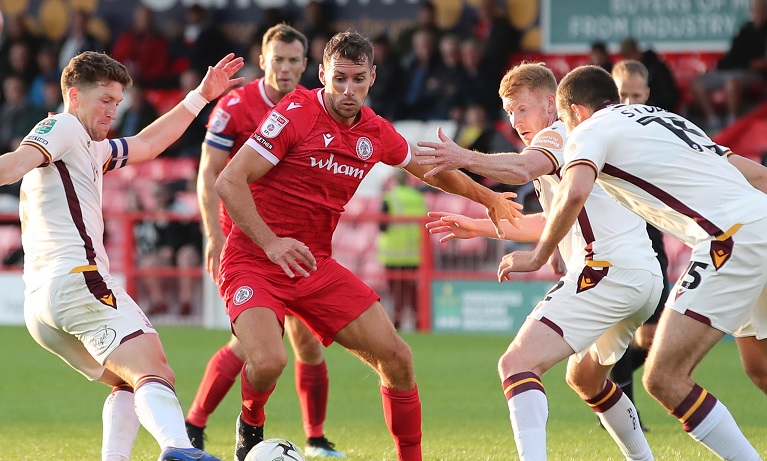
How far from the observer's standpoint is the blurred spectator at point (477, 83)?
674 inches

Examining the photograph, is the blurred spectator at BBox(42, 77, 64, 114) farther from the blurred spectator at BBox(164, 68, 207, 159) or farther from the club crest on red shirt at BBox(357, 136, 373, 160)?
the club crest on red shirt at BBox(357, 136, 373, 160)

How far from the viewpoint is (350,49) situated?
6.18m

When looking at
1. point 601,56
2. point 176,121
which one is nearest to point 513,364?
point 176,121

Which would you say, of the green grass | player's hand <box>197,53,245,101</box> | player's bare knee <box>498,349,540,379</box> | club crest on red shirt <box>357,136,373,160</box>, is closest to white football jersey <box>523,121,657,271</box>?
player's bare knee <box>498,349,540,379</box>

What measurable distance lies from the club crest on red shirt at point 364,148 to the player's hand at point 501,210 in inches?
30.4

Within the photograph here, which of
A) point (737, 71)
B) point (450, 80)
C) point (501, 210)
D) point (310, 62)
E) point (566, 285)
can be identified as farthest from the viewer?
point (310, 62)

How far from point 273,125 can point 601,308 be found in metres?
1.92

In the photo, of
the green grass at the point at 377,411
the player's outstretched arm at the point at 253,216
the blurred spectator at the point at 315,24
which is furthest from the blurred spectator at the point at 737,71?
the player's outstretched arm at the point at 253,216

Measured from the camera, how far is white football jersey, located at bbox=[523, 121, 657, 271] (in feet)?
20.3

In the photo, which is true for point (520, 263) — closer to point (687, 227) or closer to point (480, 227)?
point (687, 227)

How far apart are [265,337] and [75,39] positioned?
15.0m

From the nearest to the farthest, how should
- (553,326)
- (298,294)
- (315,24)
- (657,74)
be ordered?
(553,326)
(298,294)
(657,74)
(315,24)

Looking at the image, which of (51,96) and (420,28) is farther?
(51,96)

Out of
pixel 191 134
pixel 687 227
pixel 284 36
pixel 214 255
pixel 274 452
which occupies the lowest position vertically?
pixel 191 134
